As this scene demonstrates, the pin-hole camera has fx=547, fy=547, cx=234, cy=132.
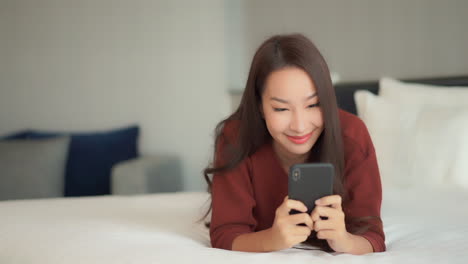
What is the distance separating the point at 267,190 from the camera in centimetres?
147

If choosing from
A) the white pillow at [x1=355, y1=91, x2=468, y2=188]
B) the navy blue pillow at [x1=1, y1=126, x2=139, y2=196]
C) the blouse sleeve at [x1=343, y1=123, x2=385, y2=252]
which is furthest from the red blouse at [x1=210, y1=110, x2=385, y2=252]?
the navy blue pillow at [x1=1, y1=126, x2=139, y2=196]

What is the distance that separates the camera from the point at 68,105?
3658 mm

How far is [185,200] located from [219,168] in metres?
0.64

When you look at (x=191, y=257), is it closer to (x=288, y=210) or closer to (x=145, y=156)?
(x=288, y=210)

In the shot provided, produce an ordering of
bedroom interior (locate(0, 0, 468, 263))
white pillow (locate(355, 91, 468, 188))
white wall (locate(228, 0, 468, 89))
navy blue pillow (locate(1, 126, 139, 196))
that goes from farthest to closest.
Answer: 1. navy blue pillow (locate(1, 126, 139, 196))
2. white wall (locate(228, 0, 468, 89))
3. white pillow (locate(355, 91, 468, 188))
4. bedroom interior (locate(0, 0, 468, 263))

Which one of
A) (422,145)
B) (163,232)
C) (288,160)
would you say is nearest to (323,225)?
(288,160)

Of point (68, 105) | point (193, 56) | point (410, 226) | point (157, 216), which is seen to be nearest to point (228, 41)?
point (193, 56)

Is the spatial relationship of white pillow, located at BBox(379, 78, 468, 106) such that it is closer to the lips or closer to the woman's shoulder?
the woman's shoulder

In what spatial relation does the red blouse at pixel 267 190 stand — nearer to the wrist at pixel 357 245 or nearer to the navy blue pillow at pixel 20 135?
the wrist at pixel 357 245

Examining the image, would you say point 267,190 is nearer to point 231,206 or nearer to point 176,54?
point 231,206

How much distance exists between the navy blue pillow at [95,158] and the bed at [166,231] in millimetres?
1318

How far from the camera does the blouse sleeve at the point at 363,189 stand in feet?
4.45

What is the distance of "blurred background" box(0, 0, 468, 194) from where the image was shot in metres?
2.92

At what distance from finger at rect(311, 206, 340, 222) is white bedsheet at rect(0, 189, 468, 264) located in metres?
0.09
